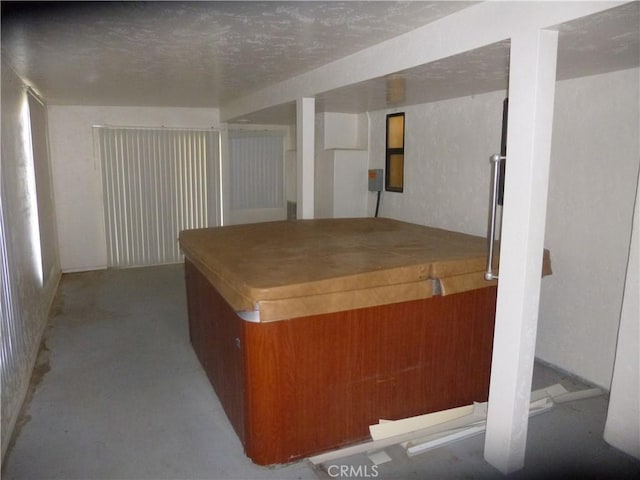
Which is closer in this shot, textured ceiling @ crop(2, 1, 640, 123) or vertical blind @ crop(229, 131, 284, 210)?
textured ceiling @ crop(2, 1, 640, 123)

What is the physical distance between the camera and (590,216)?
315cm

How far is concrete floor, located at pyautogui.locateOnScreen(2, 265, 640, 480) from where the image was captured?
2.32 metres

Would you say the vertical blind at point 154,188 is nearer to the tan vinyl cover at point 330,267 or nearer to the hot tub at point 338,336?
the tan vinyl cover at point 330,267

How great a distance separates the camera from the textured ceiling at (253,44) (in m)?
2.14

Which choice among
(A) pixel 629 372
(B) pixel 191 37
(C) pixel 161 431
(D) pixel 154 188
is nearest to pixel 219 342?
(C) pixel 161 431

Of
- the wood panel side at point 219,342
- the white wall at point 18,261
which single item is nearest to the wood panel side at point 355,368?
the wood panel side at point 219,342

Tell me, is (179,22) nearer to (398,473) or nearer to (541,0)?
(541,0)

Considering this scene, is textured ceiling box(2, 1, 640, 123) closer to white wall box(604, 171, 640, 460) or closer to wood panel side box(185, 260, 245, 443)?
white wall box(604, 171, 640, 460)

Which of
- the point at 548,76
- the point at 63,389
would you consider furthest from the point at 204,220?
the point at 548,76

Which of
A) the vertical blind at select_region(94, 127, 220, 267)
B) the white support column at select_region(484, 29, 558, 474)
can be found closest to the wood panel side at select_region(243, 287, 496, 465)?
the white support column at select_region(484, 29, 558, 474)

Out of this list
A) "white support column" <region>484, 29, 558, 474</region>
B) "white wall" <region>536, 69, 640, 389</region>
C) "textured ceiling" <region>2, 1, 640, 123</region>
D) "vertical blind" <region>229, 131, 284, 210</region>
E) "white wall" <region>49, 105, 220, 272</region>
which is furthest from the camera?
"vertical blind" <region>229, 131, 284, 210</region>

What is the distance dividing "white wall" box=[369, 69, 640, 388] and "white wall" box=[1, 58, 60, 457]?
11.0 ft

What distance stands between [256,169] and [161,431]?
16.1ft

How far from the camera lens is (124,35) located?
261cm
